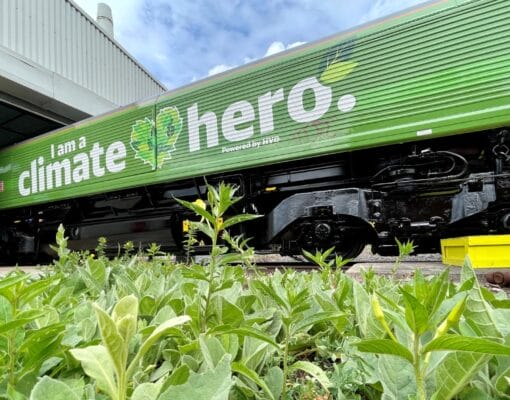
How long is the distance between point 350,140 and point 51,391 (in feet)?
14.6

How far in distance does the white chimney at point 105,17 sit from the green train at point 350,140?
27.7ft

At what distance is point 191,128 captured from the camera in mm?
6000

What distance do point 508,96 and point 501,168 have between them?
0.70 meters

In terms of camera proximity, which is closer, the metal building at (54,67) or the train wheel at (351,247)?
the train wheel at (351,247)

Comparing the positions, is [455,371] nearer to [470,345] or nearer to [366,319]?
[470,345]

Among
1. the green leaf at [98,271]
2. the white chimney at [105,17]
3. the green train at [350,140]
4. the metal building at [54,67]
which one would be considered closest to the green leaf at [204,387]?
the green leaf at [98,271]

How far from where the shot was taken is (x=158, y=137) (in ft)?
21.2

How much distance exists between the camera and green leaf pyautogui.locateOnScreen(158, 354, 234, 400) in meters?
0.31

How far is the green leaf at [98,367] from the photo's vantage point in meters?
0.33

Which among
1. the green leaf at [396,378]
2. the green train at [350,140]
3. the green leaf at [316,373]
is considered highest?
the green train at [350,140]

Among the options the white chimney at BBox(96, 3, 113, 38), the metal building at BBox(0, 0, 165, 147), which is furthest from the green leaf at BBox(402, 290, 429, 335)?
the white chimney at BBox(96, 3, 113, 38)

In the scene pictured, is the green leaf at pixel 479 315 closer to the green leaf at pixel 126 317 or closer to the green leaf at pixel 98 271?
the green leaf at pixel 126 317

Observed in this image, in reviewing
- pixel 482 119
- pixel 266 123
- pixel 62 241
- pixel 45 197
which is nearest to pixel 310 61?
pixel 266 123

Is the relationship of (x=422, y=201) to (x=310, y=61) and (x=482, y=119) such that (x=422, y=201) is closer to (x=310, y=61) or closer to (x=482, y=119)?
(x=482, y=119)
